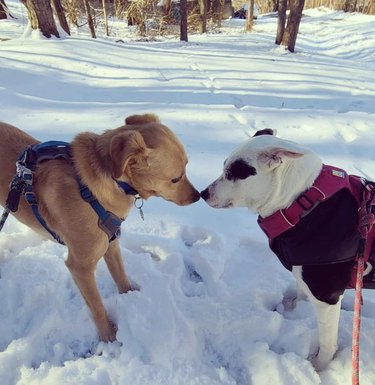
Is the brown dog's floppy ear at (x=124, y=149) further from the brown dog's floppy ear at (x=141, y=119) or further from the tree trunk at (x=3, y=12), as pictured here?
the tree trunk at (x=3, y=12)

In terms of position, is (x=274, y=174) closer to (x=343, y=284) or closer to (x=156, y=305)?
(x=343, y=284)

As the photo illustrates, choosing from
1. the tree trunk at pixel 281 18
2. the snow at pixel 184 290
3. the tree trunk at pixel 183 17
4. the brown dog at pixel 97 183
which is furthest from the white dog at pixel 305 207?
the tree trunk at pixel 281 18

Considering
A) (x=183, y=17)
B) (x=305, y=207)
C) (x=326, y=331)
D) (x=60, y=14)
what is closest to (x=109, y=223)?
(x=305, y=207)

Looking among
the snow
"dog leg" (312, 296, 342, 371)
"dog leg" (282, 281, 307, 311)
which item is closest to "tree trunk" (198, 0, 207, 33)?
the snow

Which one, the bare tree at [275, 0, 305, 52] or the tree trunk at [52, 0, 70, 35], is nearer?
the bare tree at [275, 0, 305, 52]

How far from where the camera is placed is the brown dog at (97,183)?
2207 millimetres

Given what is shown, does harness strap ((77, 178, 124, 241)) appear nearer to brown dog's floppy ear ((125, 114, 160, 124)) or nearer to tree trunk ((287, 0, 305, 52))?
brown dog's floppy ear ((125, 114, 160, 124))

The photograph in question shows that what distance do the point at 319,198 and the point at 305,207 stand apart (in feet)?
0.27

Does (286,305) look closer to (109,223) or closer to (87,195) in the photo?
(109,223)

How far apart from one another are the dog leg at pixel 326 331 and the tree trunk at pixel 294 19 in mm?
13169

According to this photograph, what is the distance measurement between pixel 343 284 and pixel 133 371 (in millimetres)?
1313

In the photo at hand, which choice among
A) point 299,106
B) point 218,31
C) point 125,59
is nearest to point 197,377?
point 299,106

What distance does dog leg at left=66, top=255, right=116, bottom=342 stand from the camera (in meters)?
2.37

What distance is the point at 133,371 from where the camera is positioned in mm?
2197
